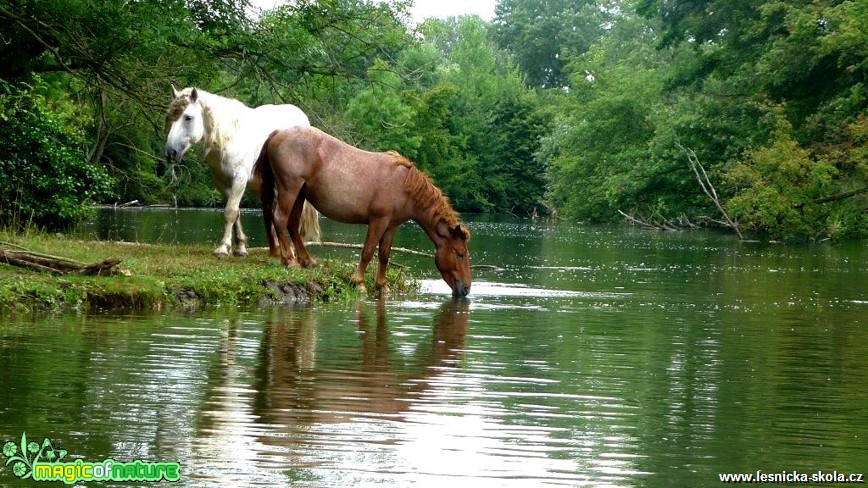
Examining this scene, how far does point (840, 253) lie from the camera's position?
1508 inches

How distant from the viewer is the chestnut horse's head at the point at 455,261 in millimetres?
17906

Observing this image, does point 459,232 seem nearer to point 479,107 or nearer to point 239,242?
point 239,242

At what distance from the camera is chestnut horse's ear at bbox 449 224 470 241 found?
1781cm

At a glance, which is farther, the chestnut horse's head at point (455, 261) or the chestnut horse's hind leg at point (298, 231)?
the chestnut horse's hind leg at point (298, 231)

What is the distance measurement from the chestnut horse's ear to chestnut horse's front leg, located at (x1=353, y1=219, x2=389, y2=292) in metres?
0.90

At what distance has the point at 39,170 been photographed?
70.0 ft

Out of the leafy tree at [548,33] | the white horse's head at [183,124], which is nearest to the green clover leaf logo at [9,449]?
the white horse's head at [183,124]

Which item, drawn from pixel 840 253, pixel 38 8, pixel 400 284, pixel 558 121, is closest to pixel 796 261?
pixel 840 253

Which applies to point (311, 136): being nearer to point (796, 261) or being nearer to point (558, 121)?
point (796, 261)

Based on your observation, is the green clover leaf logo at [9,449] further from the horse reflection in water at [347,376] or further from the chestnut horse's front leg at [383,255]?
the chestnut horse's front leg at [383,255]

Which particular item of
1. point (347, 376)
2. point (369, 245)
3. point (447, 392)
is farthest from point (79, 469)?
point (369, 245)

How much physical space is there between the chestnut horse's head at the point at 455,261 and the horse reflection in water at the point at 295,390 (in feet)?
13.8

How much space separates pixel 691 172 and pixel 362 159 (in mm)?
38273

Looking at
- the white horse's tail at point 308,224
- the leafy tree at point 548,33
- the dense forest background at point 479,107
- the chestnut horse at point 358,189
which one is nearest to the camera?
the chestnut horse at point 358,189
